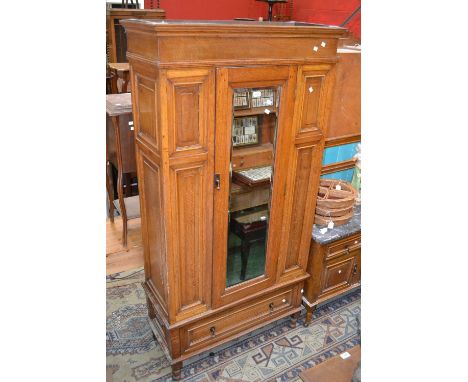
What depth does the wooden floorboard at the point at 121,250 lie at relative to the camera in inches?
115

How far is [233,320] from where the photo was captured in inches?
83.7

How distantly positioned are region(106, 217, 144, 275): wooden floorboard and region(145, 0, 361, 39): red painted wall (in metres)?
2.88

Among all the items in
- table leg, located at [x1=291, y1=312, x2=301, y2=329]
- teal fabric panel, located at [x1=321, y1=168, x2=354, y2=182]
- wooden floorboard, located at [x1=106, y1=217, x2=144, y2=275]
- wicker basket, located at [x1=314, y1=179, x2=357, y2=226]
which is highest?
teal fabric panel, located at [x1=321, y1=168, x2=354, y2=182]

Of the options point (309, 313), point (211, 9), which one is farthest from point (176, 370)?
point (211, 9)

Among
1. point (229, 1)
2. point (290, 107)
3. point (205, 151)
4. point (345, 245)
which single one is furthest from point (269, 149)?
point (229, 1)

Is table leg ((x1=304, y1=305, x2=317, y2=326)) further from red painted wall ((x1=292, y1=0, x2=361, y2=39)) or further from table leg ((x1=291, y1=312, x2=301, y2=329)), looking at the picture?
red painted wall ((x1=292, y1=0, x2=361, y2=39))

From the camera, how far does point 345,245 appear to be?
236 cm

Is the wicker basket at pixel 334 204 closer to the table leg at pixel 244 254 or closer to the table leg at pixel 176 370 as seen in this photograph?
the table leg at pixel 244 254

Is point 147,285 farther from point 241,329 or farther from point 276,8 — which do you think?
point 276,8

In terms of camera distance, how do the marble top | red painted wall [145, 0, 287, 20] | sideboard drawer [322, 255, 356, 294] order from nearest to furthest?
the marble top, sideboard drawer [322, 255, 356, 294], red painted wall [145, 0, 287, 20]

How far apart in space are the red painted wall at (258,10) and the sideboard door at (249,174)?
3.25 meters

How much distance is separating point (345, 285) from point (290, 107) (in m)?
1.40

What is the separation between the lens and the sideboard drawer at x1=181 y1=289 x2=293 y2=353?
6.57ft

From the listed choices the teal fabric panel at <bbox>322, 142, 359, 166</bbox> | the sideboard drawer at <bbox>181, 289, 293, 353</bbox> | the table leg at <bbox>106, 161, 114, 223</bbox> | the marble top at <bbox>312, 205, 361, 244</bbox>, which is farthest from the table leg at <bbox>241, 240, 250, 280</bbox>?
the table leg at <bbox>106, 161, 114, 223</bbox>
